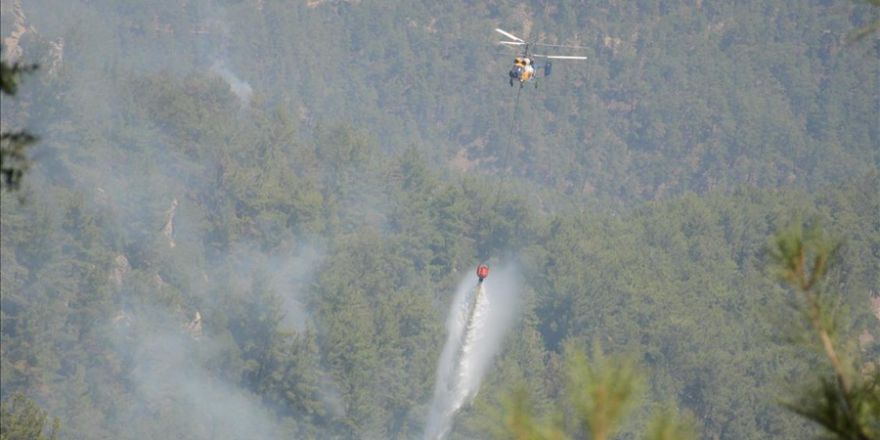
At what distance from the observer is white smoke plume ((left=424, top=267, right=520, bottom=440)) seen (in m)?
67.8

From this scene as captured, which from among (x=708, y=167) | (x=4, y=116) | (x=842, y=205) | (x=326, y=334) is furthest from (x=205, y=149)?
(x=708, y=167)

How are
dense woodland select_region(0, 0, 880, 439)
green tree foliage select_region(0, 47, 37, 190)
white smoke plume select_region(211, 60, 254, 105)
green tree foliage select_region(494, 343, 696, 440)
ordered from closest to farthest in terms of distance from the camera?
1. green tree foliage select_region(494, 343, 696, 440)
2. green tree foliage select_region(0, 47, 37, 190)
3. dense woodland select_region(0, 0, 880, 439)
4. white smoke plume select_region(211, 60, 254, 105)

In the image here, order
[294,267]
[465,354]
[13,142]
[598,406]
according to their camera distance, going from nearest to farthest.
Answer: [598,406] < [13,142] < [465,354] < [294,267]

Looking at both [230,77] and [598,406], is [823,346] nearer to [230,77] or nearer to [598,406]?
[598,406]

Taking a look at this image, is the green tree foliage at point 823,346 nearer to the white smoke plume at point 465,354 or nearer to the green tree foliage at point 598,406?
the green tree foliage at point 598,406

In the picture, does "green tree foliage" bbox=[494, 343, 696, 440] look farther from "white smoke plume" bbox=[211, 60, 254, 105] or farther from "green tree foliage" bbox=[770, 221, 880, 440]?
"white smoke plume" bbox=[211, 60, 254, 105]

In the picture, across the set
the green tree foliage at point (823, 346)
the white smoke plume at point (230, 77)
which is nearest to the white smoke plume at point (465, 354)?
the green tree foliage at point (823, 346)

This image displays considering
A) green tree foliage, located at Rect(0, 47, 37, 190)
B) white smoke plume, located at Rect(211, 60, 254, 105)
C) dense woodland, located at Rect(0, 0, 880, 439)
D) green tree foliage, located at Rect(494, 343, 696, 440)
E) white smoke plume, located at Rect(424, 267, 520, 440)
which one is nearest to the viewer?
green tree foliage, located at Rect(494, 343, 696, 440)

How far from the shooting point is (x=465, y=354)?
71375 millimetres

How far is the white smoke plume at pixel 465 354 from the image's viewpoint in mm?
67750

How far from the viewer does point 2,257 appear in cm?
6284

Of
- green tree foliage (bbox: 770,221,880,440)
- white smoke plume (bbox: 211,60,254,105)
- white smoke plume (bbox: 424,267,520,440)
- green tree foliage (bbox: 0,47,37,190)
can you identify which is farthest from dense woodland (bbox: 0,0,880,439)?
green tree foliage (bbox: 0,47,37,190)

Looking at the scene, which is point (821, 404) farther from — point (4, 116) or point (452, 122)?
point (452, 122)

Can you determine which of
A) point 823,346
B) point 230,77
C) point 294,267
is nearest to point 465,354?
point 294,267
